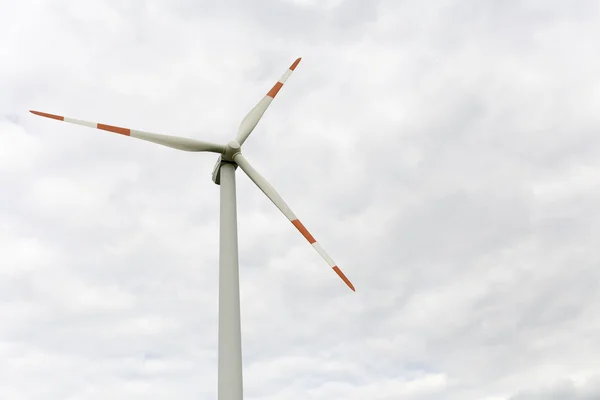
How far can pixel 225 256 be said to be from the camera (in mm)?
26281

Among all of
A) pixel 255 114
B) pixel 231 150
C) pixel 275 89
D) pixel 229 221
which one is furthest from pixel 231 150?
pixel 275 89

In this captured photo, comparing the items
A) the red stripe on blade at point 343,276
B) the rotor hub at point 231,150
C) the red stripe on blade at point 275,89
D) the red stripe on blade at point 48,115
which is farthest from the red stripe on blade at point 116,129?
the red stripe on blade at point 343,276

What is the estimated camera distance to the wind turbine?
2394 centimetres

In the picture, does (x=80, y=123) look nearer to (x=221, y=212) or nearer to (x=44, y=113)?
(x=44, y=113)

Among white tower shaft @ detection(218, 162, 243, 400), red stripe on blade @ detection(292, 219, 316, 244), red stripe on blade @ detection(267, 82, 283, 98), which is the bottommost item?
white tower shaft @ detection(218, 162, 243, 400)

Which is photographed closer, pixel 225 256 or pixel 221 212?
pixel 225 256

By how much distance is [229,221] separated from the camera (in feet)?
90.6

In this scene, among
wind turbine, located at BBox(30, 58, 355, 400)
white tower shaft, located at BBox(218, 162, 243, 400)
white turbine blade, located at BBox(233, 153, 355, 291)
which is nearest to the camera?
white tower shaft, located at BBox(218, 162, 243, 400)

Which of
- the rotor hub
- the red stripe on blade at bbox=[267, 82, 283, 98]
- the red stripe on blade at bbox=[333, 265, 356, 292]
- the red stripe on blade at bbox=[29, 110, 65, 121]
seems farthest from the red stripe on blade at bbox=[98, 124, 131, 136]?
the red stripe on blade at bbox=[333, 265, 356, 292]

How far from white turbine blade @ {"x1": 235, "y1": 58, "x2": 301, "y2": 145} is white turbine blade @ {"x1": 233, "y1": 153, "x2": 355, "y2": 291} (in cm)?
224

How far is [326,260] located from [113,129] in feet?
45.5

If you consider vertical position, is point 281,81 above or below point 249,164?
above

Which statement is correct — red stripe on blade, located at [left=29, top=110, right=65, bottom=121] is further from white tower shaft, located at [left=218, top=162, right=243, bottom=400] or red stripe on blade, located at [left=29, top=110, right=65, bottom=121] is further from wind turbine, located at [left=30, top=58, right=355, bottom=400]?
white tower shaft, located at [left=218, top=162, right=243, bottom=400]

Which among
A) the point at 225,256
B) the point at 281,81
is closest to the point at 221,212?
the point at 225,256
